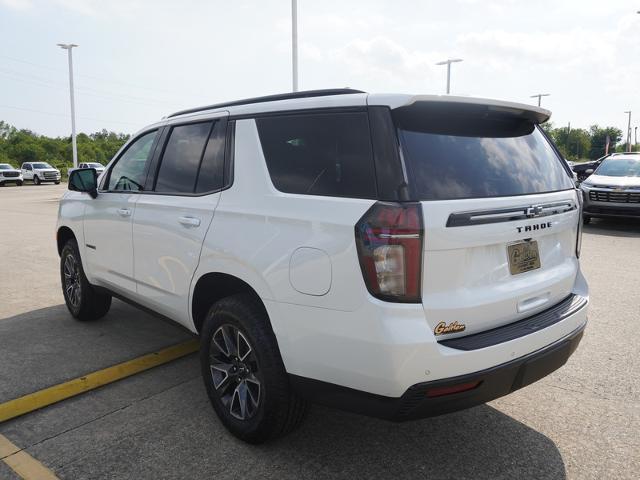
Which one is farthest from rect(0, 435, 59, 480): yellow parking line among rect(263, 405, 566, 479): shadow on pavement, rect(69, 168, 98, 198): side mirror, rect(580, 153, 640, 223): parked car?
rect(580, 153, 640, 223): parked car

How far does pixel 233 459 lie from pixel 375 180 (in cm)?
162

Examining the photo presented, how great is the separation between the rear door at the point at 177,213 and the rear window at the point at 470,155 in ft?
4.09

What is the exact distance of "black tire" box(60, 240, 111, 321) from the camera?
4809mm

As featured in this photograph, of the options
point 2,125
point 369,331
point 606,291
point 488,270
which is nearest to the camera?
point 369,331

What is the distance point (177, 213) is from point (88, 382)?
1369 millimetres

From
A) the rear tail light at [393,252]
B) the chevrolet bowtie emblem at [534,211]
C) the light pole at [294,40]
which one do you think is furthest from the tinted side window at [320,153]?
the light pole at [294,40]

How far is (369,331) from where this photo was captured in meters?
2.20

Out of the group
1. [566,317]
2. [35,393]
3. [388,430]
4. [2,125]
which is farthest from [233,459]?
[2,125]

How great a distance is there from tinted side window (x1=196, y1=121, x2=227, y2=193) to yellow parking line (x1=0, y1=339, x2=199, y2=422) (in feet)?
5.04

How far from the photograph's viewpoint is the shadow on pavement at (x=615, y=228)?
36.4 ft

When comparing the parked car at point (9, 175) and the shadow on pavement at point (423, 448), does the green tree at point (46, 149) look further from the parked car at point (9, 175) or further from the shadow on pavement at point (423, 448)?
the shadow on pavement at point (423, 448)

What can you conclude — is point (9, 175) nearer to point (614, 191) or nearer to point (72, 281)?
point (72, 281)

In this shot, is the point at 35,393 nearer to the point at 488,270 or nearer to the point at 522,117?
the point at 488,270

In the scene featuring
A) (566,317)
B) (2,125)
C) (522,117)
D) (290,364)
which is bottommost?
(290,364)
